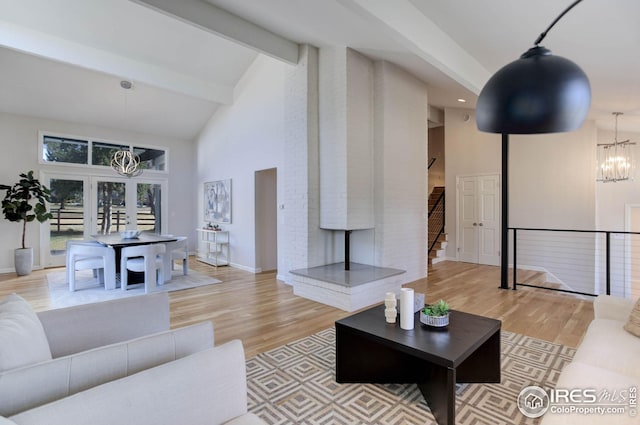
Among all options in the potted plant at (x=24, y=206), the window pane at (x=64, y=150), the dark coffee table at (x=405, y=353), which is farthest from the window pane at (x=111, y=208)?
the dark coffee table at (x=405, y=353)

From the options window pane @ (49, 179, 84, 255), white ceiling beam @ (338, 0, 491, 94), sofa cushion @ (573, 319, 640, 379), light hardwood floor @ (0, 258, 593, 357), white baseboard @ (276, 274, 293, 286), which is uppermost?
white ceiling beam @ (338, 0, 491, 94)

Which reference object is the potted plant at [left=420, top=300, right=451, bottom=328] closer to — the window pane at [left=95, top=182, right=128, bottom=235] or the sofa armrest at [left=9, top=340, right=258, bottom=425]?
the sofa armrest at [left=9, top=340, right=258, bottom=425]

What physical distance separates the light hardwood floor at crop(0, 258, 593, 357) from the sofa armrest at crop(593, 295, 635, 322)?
28.3 inches

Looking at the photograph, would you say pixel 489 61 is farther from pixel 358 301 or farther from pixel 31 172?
pixel 31 172

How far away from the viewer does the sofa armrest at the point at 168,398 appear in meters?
0.95

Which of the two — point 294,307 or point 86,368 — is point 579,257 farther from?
point 86,368

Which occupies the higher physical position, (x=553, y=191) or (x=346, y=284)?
(x=553, y=191)

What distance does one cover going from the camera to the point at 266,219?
659 centimetres

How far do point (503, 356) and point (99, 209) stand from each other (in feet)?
26.9

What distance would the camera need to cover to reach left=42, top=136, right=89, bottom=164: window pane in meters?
6.80

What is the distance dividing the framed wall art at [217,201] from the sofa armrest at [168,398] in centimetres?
610

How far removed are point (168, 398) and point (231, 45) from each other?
6315 millimetres

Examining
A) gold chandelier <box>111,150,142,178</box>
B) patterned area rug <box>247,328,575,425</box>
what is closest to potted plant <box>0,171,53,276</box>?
gold chandelier <box>111,150,142,178</box>

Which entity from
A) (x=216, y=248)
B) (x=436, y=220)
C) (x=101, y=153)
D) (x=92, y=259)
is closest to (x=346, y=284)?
(x=216, y=248)
